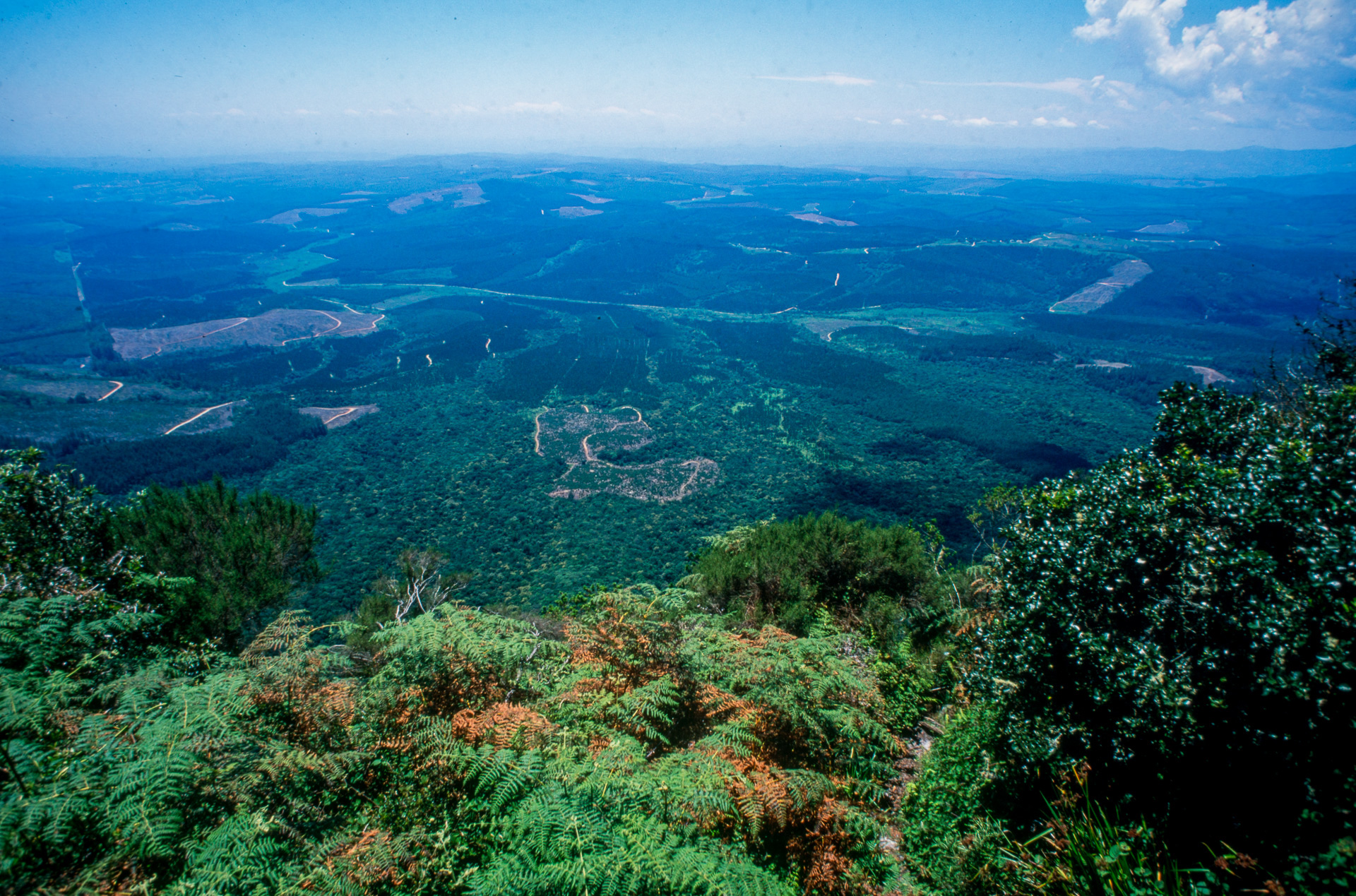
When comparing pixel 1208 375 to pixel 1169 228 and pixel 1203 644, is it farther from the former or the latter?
pixel 1169 228

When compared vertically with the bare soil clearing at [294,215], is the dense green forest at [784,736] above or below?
below

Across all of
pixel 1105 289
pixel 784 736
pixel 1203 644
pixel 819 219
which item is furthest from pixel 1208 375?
pixel 819 219

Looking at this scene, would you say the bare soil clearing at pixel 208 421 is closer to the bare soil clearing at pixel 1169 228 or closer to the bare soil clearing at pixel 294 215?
the bare soil clearing at pixel 294 215

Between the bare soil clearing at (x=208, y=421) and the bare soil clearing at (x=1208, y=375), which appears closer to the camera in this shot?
the bare soil clearing at (x=208, y=421)

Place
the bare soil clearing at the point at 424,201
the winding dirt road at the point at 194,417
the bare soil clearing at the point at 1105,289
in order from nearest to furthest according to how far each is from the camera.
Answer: the winding dirt road at the point at 194,417
the bare soil clearing at the point at 1105,289
the bare soil clearing at the point at 424,201

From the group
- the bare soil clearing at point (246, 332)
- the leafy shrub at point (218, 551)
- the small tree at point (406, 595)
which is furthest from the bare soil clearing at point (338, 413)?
the leafy shrub at point (218, 551)

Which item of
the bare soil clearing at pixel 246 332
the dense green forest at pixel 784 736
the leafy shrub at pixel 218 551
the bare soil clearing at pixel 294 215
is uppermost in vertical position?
the bare soil clearing at pixel 294 215
